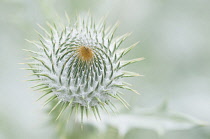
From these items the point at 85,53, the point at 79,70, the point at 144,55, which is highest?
the point at 144,55

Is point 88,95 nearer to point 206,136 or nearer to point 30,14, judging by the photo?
point 30,14

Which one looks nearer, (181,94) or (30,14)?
(30,14)

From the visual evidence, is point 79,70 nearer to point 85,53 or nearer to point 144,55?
point 85,53

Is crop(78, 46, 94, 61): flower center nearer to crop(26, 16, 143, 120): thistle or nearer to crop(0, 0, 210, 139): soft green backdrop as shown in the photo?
crop(26, 16, 143, 120): thistle

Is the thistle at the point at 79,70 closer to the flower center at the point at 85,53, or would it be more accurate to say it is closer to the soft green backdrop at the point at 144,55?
the flower center at the point at 85,53

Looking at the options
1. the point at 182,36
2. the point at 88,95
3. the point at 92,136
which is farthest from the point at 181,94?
the point at 88,95

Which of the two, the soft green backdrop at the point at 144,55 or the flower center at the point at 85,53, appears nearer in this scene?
the flower center at the point at 85,53

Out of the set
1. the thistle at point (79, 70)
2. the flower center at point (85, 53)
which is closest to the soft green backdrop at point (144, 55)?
the thistle at point (79, 70)

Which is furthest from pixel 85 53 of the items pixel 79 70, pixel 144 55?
pixel 144 55
